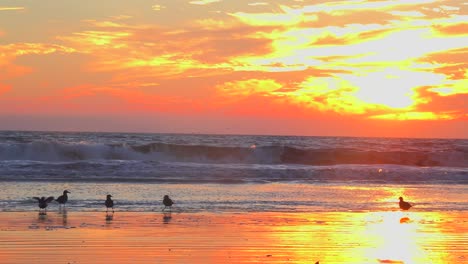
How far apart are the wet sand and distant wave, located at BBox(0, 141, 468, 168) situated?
2904 cm

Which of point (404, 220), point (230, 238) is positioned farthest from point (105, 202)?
point (404, 220)

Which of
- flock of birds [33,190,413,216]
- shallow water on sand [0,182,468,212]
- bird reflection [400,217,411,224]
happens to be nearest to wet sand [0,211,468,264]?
bird reflection [400,217,411,224]

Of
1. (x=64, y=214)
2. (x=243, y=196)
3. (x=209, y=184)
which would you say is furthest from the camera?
(x=209, y=184)

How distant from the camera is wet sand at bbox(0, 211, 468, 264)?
10.9 meters

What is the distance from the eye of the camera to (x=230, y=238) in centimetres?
1287

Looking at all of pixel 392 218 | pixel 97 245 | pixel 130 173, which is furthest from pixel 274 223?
pixel 130 173

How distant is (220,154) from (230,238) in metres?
36.4

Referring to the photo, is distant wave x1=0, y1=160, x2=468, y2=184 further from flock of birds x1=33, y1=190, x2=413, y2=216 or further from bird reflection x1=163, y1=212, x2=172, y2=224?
bird reflection x1=163, y1=212, x2=172, y2=224

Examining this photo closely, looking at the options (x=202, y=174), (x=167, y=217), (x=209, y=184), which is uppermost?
(x=202, y=174)

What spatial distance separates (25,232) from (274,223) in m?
4.97

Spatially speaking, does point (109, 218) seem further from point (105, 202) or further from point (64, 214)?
point (105, 202)

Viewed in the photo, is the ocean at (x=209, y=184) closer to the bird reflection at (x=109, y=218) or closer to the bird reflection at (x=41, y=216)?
the bird reflection at (x=41, y=216)

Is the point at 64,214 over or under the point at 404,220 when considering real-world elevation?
over

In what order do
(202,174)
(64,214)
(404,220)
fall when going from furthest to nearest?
(202,174)
(64,214)
(404,220)
